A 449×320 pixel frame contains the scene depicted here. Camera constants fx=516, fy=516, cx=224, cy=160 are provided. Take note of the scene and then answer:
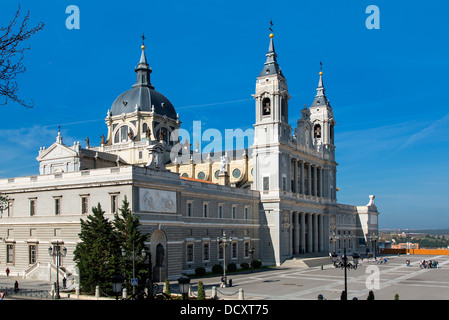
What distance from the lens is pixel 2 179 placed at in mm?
56781

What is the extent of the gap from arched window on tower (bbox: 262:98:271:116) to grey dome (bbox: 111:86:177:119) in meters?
22.0

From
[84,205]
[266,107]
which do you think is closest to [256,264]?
[266,107]

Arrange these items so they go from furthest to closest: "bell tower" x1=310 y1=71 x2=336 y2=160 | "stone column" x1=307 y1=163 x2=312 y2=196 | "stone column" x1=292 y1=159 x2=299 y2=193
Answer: "bell tower" x1=310 y1=71 x2=336 y2=160, "stone column" x1=307 y1=163 x2=312 y2=196, "stone column" x1=292 y1=159 x2=299 y2=193

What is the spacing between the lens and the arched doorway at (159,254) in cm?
4856

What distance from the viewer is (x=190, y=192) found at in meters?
57.9

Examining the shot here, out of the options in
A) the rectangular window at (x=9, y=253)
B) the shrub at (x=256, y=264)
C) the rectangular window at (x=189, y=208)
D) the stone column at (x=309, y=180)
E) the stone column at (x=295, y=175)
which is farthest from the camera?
the stone column at (x=309, y=180)

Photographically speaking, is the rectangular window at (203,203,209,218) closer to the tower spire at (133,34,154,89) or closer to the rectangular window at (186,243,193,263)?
the rectangular window at (186,243,193,263)

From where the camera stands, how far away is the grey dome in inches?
3543

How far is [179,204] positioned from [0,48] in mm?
36768

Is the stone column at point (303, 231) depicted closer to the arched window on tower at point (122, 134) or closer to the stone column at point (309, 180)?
the stone column at point (309, 180)

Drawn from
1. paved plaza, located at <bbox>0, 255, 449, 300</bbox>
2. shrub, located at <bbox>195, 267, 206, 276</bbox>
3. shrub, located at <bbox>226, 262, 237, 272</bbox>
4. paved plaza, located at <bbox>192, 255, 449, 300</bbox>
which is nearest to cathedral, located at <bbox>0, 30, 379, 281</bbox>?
shrub, located at <bbox>195, 267, 206, 276</bbox>

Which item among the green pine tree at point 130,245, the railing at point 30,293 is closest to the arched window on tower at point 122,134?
the green pine tree at point 130,245

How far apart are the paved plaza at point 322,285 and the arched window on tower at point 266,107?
24658 millimetres
